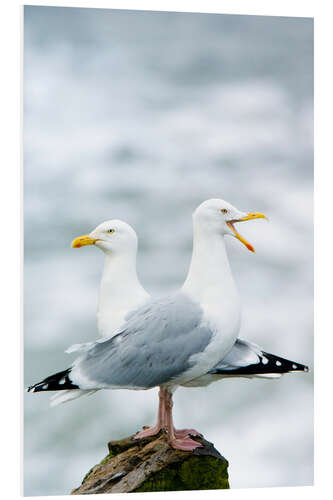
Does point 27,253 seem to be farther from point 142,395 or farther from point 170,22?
point 170,22

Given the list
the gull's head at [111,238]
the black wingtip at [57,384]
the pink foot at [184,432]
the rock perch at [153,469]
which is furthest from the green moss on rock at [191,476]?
the gull's head at [111,238]

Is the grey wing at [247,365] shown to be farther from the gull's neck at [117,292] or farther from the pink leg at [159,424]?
the gull's neck at [117,292]

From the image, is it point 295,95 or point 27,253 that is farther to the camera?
point 295,95

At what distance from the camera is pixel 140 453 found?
3.67 m

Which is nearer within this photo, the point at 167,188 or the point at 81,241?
the point at 81,241

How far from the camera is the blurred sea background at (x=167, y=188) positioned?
12.2 feet

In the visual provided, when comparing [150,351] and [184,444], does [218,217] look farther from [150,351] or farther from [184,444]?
[184,444]

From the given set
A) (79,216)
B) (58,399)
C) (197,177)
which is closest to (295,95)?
(197,177)

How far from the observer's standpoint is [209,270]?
359 centimetres

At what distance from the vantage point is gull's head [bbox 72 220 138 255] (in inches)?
143

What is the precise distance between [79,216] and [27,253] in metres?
0.26

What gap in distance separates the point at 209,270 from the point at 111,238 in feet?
1.34

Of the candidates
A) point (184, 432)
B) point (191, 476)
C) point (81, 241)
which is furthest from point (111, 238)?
point (191, 476)

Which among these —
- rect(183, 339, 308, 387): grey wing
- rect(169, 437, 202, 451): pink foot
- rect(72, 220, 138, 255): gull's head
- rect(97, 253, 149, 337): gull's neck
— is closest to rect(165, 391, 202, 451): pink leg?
rect(169, 437, 202, 451): pink foot
